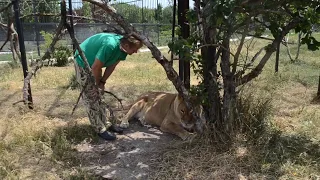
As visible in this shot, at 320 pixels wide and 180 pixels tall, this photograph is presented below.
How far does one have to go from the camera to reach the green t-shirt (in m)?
3.85

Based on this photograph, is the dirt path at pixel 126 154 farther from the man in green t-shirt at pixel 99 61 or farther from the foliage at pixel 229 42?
the foliage at pixel 229 42

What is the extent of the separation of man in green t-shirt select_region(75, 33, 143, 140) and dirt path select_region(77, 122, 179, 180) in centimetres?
23

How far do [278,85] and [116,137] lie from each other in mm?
3670

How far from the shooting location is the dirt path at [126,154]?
339cm

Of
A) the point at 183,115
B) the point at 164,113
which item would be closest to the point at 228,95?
the point at 183,115

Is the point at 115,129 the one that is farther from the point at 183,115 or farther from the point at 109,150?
the point at 183,115

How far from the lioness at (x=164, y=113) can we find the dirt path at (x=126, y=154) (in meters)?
0.14

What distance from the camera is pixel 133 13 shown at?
16.2 m

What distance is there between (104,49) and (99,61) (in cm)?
15

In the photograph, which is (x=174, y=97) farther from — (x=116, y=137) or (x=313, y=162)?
(x=313, y=162)

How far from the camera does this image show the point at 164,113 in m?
4.76

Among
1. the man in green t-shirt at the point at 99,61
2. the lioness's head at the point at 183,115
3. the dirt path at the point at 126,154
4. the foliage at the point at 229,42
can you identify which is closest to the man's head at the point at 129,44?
the man in green t-shirt at the point at 99,61

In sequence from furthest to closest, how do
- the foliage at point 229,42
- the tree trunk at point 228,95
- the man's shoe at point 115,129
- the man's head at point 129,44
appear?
1. the man's shoe at point 115,129
2. the man's head at point 129,44
3. the tree trunk at point 228,95
4. the foliage at point 229,42

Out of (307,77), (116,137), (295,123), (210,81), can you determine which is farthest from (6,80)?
(307,77)
